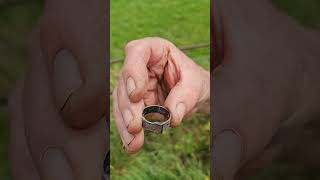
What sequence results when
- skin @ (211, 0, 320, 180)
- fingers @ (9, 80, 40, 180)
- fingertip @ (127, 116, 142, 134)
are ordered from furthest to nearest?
fingers @ (9, 80, 40, 180), skin @ (211, 0, 320, 180), fingertip @ (127, 116, 142, 134)

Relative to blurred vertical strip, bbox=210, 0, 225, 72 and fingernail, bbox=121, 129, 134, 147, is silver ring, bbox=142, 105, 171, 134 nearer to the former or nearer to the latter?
fingernail, bbox=121, 129, 134, 147

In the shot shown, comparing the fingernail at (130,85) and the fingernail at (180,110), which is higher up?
the fingernail at (130,85)

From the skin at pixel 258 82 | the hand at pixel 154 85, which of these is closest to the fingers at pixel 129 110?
the hand at pixel 154 85

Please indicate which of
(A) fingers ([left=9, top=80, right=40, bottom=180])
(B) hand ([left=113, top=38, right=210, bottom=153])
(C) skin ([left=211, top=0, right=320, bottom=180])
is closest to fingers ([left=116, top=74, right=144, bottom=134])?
(B) hand ([left=113, top=38, right=210, bottom=153])

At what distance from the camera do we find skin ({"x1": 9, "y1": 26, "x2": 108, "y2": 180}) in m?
0.93

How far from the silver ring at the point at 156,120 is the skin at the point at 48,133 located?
11cm

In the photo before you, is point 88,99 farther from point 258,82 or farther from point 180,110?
point 258,82

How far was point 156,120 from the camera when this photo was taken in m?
0.83

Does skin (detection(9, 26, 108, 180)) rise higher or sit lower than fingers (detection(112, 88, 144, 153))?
lower

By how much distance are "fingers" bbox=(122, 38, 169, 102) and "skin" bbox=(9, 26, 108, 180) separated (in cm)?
12

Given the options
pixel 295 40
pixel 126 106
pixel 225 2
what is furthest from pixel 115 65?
pixel 295 40

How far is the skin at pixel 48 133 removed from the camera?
0.93 m

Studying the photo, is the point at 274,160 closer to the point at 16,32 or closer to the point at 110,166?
the point at 110,166

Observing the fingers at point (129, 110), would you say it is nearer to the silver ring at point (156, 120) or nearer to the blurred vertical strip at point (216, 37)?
the silver ring at point (156, 120)
